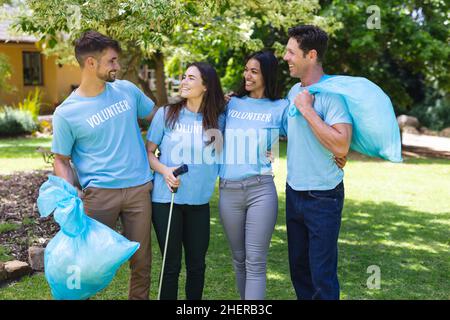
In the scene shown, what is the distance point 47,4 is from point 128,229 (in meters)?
2.04

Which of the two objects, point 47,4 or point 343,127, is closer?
point 343,127

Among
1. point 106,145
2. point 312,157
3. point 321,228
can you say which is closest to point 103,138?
point 106,145

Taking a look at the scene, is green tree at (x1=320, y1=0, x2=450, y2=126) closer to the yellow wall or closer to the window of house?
the yellow wall

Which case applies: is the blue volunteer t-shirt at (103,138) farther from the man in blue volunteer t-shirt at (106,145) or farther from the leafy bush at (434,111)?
the leafy bush at (434,111)

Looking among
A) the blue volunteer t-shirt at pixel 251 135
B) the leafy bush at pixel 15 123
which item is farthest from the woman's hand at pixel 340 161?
the leafy bush at pixel 15 123

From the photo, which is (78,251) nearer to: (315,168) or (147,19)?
(315,168)

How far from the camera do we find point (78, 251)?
11.0ft

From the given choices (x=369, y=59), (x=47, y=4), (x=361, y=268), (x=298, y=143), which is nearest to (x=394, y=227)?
(x=361, y=268)

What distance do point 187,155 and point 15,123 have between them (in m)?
13.9

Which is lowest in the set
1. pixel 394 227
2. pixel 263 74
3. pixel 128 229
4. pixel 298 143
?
pixel 394 227

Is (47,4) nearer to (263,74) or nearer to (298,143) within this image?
(263,74)

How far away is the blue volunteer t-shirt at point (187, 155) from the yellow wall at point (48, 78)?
18531mm

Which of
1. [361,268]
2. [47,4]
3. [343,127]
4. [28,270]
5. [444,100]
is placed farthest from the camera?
[444,100]

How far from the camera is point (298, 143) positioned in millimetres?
3555
